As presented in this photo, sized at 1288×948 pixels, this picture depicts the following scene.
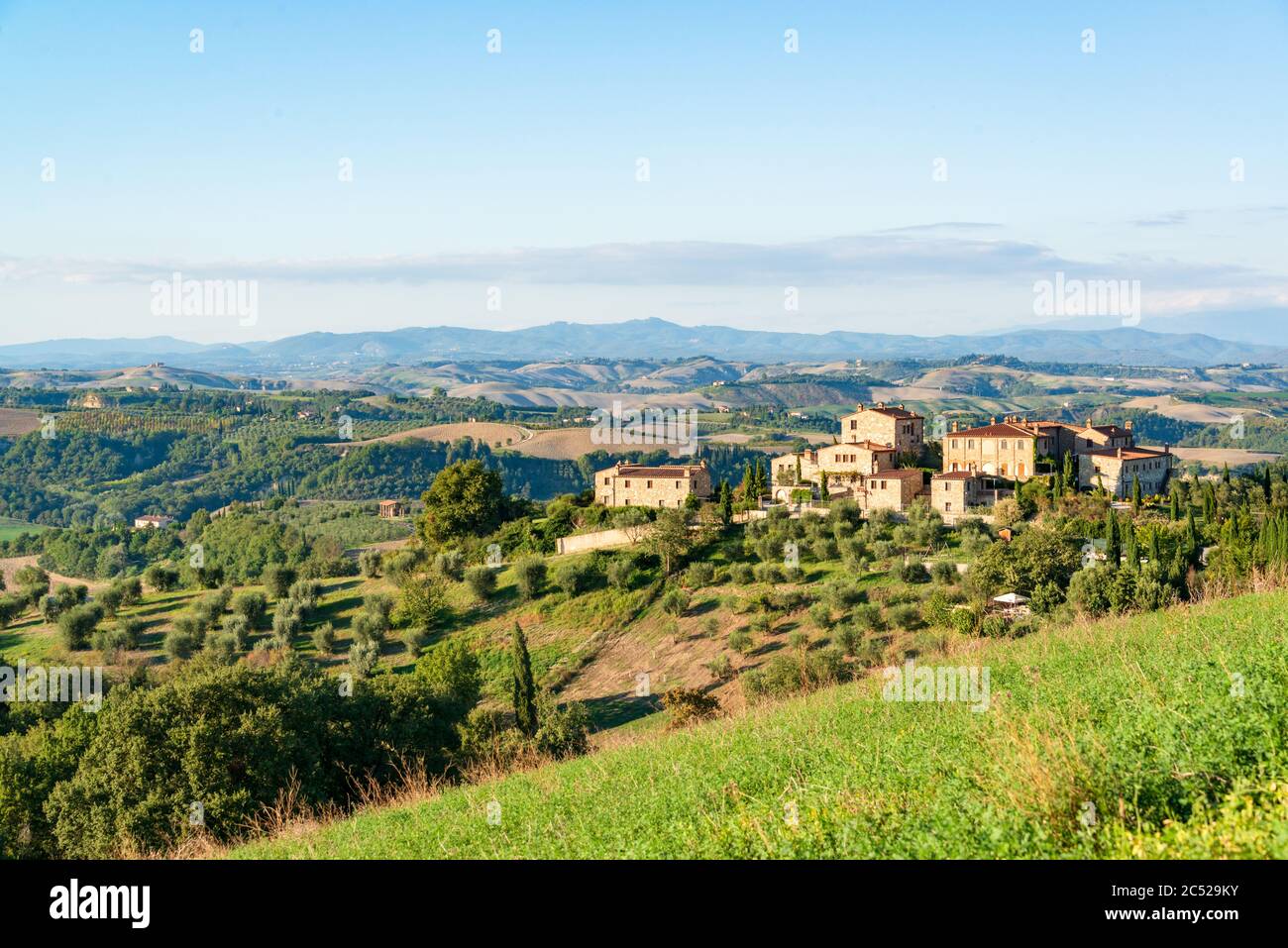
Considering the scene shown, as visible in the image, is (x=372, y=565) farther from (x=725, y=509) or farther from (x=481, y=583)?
(x=725, y=509)

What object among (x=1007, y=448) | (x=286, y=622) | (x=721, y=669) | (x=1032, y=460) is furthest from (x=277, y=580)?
(x=1032, y=460)

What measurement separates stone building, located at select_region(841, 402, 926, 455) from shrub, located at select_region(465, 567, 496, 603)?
68.2ft

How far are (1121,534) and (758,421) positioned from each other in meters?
141

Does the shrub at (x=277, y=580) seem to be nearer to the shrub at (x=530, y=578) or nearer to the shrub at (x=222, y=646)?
the shrub at (x=222, y=646)

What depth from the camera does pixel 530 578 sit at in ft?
153

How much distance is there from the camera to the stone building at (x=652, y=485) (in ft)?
180

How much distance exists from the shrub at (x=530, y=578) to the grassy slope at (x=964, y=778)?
31.0 meters

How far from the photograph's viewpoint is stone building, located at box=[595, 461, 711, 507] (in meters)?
54.8

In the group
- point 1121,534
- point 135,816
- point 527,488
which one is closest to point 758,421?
point 527,488

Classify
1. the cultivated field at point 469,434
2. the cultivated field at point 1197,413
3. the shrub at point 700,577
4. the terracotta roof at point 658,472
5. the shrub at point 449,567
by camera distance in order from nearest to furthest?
the shrub at point 700,577
the shrub at point 449,567
the terracotta roof at point 658,472
the cultivated field at point 469,434
the cultivated field at point 1197,413

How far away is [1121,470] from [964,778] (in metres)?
45.1

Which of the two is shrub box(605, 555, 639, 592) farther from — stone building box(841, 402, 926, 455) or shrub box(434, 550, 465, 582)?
stone building box(841, 402, 926, 455)

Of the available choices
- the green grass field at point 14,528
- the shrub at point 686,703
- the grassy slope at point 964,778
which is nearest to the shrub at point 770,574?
the shrub at point 686,703
